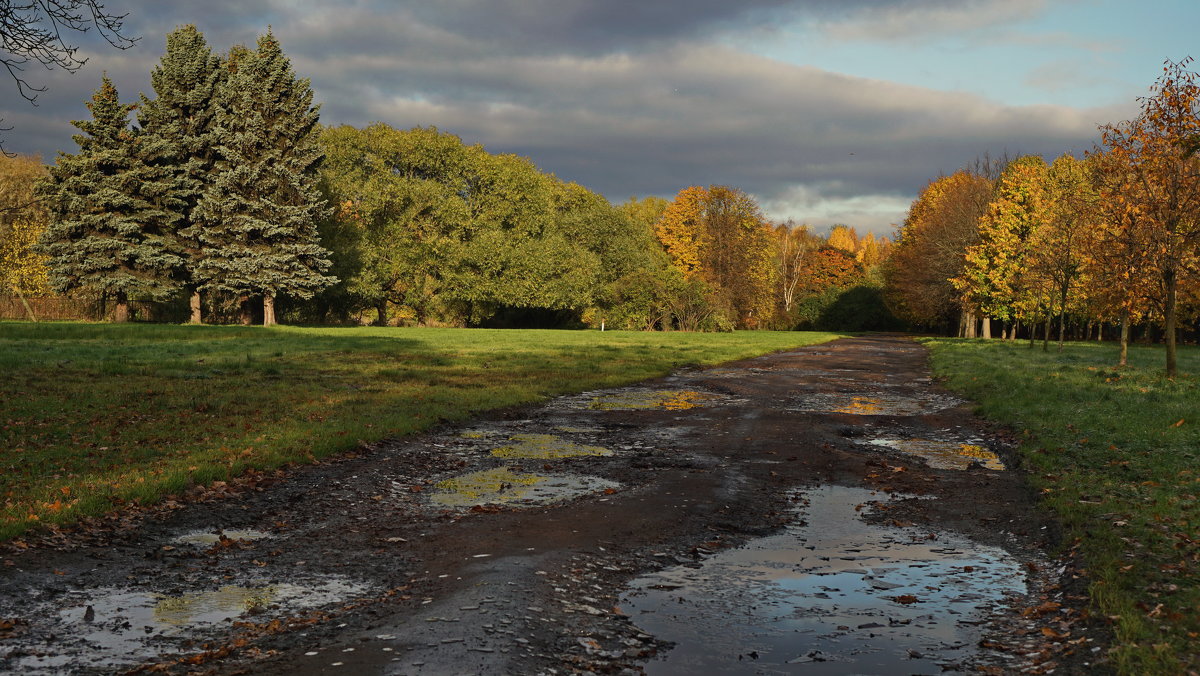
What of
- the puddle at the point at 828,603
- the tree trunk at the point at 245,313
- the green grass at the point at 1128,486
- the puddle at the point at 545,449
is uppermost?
the tree trunk at the point at 245,313

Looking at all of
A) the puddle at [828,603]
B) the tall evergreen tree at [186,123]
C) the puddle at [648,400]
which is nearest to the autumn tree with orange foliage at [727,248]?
the tall evergreen tree at [186,123]

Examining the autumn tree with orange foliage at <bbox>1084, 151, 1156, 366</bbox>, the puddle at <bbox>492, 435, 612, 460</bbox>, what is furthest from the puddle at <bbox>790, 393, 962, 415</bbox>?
the autumn tree with orange foliage at <bbox>1084, 151, 1156, 366</bbox>

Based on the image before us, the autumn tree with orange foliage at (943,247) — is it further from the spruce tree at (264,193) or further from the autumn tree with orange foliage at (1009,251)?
the spruce tree at (264,193)

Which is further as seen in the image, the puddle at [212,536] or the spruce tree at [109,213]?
the spruce tree at [109,213]

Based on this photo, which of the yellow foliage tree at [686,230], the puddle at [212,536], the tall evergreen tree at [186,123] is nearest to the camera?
the puddle at [212,536]

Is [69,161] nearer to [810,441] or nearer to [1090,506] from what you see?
[810,441]

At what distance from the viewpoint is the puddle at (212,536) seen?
8523 millimetres

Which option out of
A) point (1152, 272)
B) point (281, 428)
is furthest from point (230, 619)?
point (1152, 272)

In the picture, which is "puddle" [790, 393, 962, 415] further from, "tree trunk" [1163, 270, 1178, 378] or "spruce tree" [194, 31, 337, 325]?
"spruce tree" [194, 31, 337, 325]

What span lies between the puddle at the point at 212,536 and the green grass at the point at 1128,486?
26.1 feet

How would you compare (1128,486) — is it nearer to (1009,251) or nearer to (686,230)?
(1009,251)

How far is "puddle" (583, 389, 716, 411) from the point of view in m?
20.1

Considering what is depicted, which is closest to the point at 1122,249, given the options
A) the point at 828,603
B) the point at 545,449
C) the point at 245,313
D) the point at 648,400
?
the point at 648,400

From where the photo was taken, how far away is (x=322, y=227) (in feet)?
205
